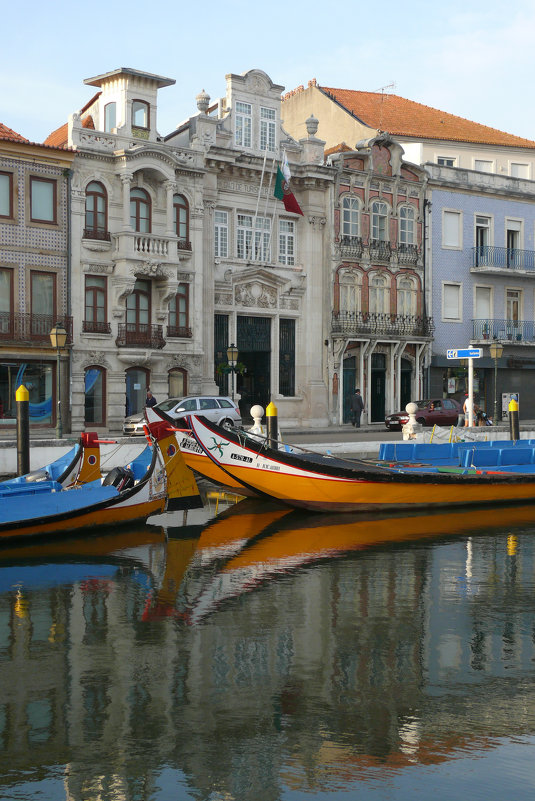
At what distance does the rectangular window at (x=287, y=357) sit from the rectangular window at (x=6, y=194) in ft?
43.3

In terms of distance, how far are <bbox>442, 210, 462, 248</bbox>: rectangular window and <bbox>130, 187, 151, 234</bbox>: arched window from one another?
57.3 ft

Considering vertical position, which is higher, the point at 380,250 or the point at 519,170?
the point at 519,170

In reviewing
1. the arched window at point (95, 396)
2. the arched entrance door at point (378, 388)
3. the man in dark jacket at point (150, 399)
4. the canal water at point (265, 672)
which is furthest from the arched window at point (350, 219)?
the canal water at point (265, 672)

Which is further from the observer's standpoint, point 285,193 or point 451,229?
point 451,229

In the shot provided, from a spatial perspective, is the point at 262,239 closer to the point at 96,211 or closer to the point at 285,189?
the point at 285,189

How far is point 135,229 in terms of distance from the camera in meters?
36.9

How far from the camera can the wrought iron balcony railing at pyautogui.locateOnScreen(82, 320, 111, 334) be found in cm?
3588

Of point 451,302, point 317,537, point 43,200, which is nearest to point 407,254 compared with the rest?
point 451,302

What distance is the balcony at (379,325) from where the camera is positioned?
4334cm

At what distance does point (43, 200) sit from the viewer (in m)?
35.3

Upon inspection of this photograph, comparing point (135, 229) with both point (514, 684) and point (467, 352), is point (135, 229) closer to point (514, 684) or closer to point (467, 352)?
point (467, 352)

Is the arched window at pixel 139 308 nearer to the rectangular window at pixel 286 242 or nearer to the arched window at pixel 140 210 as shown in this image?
the arched window at pixel 140 210

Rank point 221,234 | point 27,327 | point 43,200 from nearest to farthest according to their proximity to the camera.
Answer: point 27,327 < point 43,200 < point 221,234

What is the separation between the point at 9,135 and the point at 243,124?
418 inches
